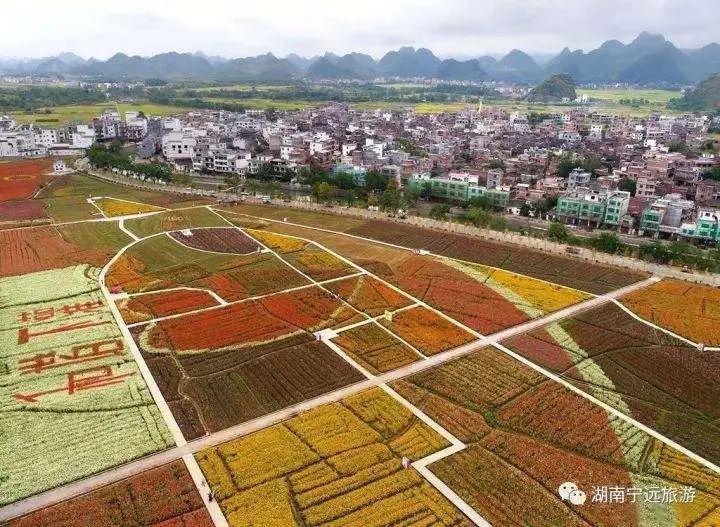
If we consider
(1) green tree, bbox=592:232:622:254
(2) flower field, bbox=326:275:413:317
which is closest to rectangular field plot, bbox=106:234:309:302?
(2) flower field, bbox=326:275:413:317

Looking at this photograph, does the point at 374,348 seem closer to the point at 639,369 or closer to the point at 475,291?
the point at 475,291

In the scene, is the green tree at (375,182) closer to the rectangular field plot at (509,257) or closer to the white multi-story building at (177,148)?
the rectangular field plot at (509,257)

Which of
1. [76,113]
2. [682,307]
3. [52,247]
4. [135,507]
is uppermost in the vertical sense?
[76,113]

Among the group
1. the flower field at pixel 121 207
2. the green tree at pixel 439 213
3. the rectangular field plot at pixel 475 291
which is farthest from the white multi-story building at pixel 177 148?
Result: the rectangular field plot at pixel 475 291

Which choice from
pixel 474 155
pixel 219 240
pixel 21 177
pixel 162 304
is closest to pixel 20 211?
pixel 21 177

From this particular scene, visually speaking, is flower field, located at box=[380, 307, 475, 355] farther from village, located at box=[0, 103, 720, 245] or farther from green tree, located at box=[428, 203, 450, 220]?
village, located at box=[0, 103, 720, 245]
